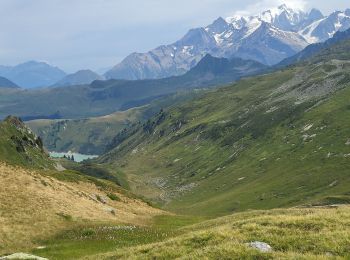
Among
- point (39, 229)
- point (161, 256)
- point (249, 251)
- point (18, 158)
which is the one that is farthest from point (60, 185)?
point (18, 158)

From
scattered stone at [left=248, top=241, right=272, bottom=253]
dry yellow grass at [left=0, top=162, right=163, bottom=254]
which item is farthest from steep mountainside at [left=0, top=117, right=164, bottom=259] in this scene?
scattered stone at [left=248, top=241, right=272, bottom=253]

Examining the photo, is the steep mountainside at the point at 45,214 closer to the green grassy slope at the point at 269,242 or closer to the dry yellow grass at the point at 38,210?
the dry yellow grass at the point at 38,210

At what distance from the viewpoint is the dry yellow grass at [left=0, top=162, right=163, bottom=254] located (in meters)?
45.7

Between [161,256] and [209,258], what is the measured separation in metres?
3.94

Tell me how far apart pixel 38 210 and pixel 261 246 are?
3162cm

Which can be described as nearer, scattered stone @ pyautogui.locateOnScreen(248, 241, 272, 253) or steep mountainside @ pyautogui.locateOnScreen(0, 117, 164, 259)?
scattered stone @ pyautogui.locateOnScreen(248, 241, 272, 253)

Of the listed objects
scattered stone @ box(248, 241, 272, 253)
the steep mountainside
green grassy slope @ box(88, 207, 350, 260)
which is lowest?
the steep mountainside

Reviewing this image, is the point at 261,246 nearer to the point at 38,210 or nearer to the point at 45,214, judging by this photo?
the point at 45,214

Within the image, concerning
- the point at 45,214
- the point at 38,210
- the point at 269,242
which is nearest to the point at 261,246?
the point at 269,242

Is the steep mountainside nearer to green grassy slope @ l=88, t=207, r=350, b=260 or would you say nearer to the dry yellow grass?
the dry yellow grass

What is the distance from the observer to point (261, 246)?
27.0 m

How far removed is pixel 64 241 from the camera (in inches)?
1772

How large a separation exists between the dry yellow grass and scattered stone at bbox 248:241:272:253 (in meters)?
24.2

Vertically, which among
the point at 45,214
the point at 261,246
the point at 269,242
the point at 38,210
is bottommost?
the point at 45,214
